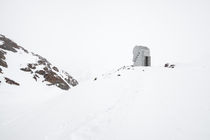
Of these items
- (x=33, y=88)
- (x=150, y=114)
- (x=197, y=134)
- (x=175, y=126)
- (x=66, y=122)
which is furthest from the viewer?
(x=33, y=88)

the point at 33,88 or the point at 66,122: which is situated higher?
the point at 33,88

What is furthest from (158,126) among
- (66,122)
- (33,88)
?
(33,88)

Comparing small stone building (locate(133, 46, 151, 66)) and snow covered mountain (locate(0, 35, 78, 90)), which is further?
small stone building (locate(133, 46, 151, 66))

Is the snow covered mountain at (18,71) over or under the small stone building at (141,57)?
under

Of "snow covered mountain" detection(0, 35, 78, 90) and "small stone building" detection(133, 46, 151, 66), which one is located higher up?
"small stone building" detection(133, 46, 151, 66)

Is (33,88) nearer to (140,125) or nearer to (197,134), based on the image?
(140,125)

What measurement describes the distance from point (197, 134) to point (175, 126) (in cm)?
74

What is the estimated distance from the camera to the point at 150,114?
20.8 feet

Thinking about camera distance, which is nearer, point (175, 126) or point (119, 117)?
point (175, 126)

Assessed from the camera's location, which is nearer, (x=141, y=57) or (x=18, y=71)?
(x=18, y=71)

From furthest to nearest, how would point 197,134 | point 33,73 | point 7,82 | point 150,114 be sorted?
point 33,73 → point 7,82 → point 150,114 → point 197,134

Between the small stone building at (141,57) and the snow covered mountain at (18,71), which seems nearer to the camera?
the snow covered mountain at (18,71)

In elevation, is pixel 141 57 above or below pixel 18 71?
above

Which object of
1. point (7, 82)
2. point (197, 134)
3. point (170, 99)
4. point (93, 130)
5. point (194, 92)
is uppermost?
point (7, 82)
